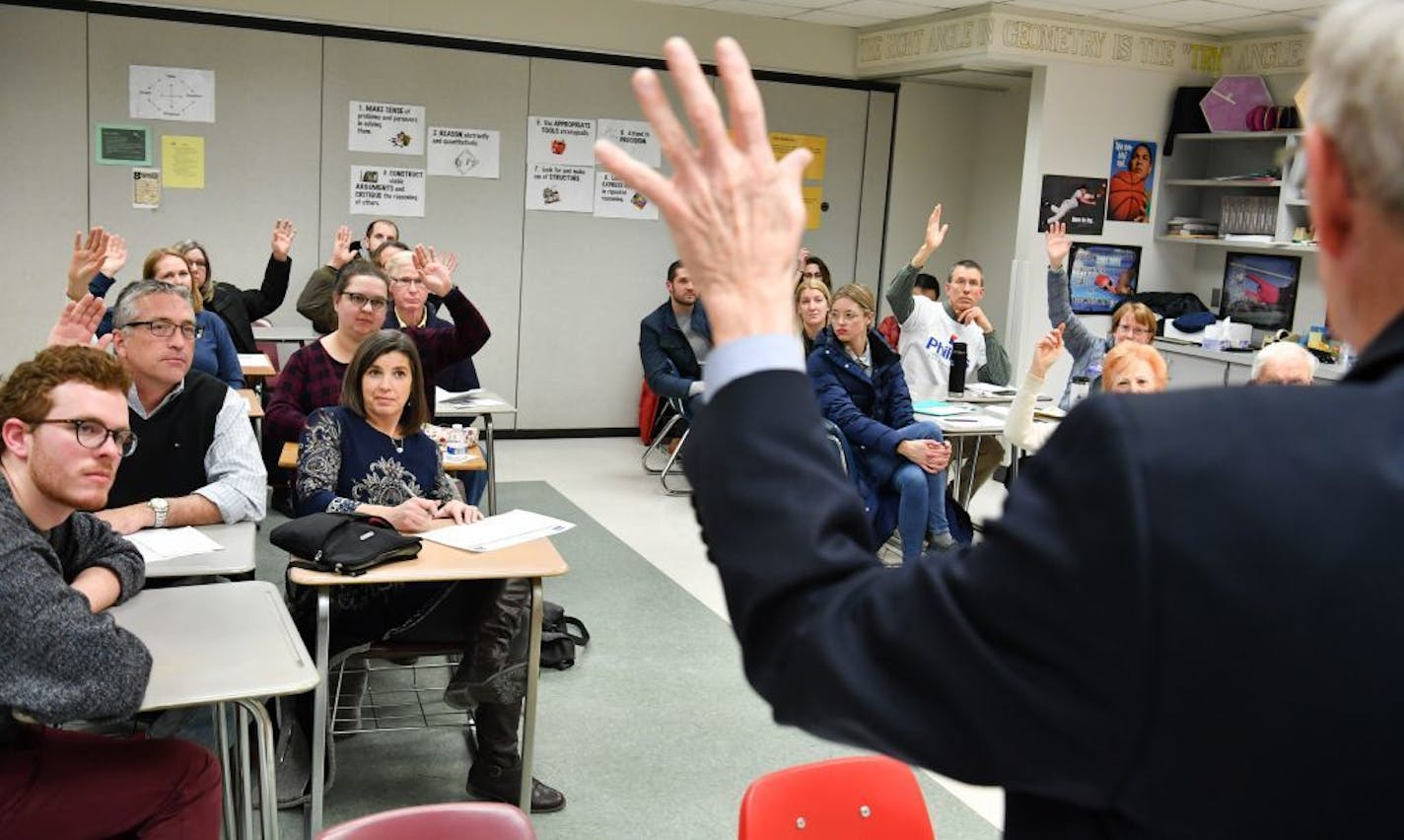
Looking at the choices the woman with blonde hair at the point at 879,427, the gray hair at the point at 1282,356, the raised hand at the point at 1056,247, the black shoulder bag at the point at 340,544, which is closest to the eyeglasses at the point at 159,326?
the black shoulder bag at the point at 340,544

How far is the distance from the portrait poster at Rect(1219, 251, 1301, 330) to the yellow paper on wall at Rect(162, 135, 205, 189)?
6.19 metres

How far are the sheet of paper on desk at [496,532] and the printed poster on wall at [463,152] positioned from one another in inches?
188

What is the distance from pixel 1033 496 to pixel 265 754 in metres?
2.25

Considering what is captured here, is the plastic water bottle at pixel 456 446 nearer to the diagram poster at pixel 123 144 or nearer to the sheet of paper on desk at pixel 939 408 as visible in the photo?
the sheet of paper on desk at pixel 939 408

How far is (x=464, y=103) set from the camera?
7.71 meters

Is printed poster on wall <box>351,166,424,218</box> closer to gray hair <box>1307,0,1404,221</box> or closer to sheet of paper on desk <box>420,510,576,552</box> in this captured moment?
sheet of paper on desk <box>420,510,576,552</box>

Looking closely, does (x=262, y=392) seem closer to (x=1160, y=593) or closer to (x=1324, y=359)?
(x=1324, y=359)

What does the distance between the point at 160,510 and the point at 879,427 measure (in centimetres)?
299

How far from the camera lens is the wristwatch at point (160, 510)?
3.17 m

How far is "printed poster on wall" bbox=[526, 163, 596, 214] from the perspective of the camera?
796cm

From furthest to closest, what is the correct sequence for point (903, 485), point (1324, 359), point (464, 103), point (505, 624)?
1. point (464, 103)
2. point (1324, 359)
3. point (903, 485)
4. point (505, 624)

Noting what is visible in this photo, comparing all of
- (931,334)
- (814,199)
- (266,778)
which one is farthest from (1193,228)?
(266,778)

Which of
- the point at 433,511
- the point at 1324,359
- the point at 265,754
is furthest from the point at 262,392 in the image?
the point at 1324,359

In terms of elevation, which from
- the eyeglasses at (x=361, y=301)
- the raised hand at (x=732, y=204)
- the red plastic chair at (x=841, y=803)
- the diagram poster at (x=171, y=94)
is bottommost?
the red plastic chair at (x=841, y=803)
